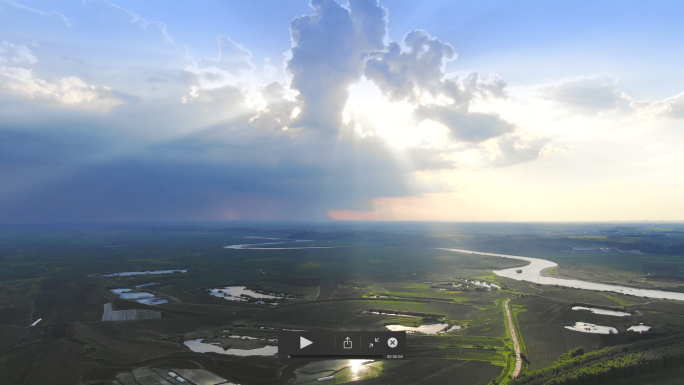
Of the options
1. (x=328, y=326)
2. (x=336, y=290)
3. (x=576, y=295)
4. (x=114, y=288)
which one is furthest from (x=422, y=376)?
(x=114, y=288)

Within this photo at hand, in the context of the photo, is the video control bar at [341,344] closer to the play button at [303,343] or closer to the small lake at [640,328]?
the play button at [303,343]

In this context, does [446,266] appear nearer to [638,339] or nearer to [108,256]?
[638,339]

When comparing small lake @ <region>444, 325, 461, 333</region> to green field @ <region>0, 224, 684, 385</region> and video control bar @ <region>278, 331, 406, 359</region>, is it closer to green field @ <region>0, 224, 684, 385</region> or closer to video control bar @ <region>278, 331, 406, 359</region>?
green field @ <region>0, 224, 684, 385</region>

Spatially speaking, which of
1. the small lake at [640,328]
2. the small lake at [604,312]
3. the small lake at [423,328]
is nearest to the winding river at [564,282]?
the small lake at [604,312]

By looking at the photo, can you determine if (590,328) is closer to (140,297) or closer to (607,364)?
(607,364)

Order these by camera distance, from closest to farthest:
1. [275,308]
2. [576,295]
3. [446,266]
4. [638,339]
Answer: [638,339] < [275,308] < [576,295] < [446,266]

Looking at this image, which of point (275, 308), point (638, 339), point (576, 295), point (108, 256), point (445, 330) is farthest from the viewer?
point (108, 256)

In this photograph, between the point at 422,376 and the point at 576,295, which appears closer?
the point at 422,376

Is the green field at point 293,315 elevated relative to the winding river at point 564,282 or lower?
elevated
